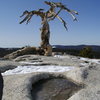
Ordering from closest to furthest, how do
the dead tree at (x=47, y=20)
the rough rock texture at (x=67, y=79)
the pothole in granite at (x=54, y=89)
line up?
the rough rock texture at (x=67, y=79) < the pothole in granite at (x=54, y=89) < the dead tree at (x=47, y=20)

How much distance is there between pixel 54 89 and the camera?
22.0 ft

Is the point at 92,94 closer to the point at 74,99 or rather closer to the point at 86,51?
the point at 74,99

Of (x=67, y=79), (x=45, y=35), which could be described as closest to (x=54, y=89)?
(x=67, y=79)

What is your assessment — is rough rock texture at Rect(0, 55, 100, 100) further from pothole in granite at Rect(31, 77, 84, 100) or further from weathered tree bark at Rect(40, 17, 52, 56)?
weathered tree bark at Rect(40, 17, 52, 56)

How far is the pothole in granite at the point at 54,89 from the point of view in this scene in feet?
20.4

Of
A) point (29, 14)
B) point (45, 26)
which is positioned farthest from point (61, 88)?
point (29, 14)

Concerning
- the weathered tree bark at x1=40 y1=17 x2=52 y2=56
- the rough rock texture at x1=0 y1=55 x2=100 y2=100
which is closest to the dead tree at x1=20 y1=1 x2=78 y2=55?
the weathered tree bark at x1=40 y1=17 x2=52 y2=56

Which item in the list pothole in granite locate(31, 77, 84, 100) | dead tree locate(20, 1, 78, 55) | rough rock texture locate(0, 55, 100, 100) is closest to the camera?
rough rock texture locate(0, 55, 100, 100)

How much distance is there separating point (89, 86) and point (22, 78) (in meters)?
2.06

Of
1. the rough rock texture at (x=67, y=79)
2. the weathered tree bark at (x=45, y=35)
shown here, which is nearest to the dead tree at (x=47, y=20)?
the weathered tree bark at (x=45, y=35)

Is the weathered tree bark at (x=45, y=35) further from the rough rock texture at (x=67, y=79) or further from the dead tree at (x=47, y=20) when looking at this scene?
the rough rock texture at (x=67, y=79)

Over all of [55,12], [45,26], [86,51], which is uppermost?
[55,12]

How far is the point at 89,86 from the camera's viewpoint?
654 centimetres

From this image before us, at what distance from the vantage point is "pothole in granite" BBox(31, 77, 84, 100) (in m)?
6.23
